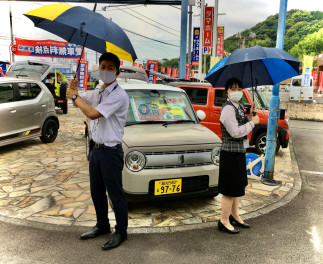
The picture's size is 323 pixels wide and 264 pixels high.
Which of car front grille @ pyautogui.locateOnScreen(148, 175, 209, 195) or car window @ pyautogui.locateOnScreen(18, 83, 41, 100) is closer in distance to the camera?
car front grille @ pyautogui.locateOnScreen(148, 175, 209, 195)

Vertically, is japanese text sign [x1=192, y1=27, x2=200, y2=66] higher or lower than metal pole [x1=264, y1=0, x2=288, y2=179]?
higher

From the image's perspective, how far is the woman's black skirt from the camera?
10.5ft

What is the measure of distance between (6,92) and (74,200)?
383 centimetres

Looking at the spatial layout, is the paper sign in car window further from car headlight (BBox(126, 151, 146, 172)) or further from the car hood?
car headlight (BBox(126, 151, 146, 172))

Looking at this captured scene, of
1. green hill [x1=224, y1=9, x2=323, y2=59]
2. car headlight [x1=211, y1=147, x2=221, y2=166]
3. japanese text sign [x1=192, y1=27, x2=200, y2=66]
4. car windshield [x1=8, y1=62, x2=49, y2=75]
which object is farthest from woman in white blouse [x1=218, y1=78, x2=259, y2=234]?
green hill [x1=224, y1=9, x2=323, y2=59]

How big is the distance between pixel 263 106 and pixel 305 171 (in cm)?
192

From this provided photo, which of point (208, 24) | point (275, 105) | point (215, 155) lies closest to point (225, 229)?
point (215, 155)

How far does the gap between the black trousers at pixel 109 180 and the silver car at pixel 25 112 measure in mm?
4514

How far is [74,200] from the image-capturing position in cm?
434

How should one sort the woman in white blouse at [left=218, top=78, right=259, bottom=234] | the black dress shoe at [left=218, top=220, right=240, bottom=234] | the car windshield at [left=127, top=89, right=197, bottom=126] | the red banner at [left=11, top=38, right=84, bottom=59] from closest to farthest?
the woman in white blouse at [left=218, top=78, right=259, bottom=234], the black dress shoe at [left=218, top=220, right=240, bottom=234], the car windshield at [left=127, top=89, right=197, bottom=126], the red banner at [left=11, top=38, right=84, bottom=59]

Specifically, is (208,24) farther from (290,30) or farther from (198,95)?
(290,30)

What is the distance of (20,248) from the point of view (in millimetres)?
3057

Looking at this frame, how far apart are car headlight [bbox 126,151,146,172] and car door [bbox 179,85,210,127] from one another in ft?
14.3

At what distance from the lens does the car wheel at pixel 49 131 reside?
7.93 metres
